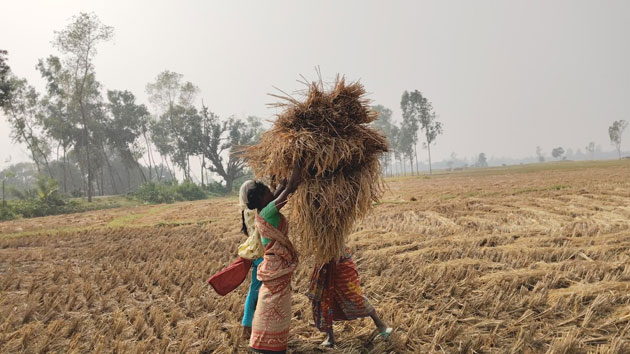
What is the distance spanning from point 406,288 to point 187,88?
45.4 metres

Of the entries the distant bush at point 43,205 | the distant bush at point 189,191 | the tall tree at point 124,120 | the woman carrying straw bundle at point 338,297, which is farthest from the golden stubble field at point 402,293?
the tall tree at point 124,120

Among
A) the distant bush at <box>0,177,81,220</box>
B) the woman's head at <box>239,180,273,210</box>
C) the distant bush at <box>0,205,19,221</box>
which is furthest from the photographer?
the distant bush at <box>0,177,81,220</box>

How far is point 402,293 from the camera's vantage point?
4.41 metres

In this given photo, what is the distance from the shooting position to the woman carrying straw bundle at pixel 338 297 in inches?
126

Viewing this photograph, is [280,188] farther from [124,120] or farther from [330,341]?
[124,120]

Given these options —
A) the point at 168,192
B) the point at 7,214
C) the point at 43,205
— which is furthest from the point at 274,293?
the point at 168,192

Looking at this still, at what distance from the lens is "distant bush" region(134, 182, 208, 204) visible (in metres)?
28.4

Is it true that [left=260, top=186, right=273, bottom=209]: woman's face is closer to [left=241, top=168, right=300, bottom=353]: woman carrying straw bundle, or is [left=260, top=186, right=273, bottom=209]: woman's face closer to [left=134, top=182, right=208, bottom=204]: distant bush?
[left=241, top=168, right=300, bottom=353]: woman carrying straw bundle

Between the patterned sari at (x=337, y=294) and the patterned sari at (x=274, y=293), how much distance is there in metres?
0.35

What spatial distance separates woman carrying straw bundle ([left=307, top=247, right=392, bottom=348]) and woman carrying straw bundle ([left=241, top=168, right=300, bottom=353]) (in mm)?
353

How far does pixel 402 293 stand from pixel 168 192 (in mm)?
28576

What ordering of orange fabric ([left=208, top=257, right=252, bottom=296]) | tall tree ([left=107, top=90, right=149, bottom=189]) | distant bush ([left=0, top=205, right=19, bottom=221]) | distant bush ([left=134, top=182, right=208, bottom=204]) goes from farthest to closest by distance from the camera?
1. tall tree ([left=107, top=90, right=149, bottom=189])
2. distant bush ([left=134, top=182, right=208, bottom=204])
3. distant bush ([left=0, top=205, right=19, bottom=221])
4. orange fabric ([left=208, top=257, right=252, bottom=296])

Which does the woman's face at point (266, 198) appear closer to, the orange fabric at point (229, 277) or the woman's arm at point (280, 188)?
the woman's arm at point (280, 188)

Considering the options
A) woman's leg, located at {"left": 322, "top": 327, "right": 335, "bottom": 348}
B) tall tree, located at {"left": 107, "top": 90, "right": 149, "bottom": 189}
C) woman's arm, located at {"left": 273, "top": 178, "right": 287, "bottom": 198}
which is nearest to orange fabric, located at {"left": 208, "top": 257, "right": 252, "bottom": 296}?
woman's arm, located at {"left": 273, "top": 178, "right": 287, "bottom": 198}
